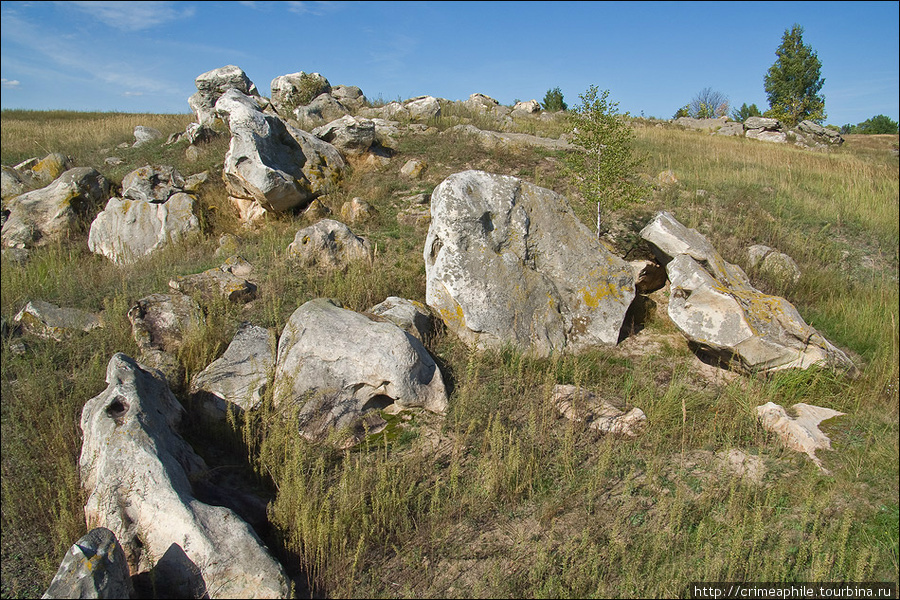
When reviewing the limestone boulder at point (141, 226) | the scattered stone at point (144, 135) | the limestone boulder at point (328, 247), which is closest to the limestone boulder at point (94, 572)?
the limestone boulder at point (328, 247)

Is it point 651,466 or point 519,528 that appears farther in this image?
point 651,466

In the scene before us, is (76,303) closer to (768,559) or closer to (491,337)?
(491,337)

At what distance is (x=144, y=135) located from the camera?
55.2 ft

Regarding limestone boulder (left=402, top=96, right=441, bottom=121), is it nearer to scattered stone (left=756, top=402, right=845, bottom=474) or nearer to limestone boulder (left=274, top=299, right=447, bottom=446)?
limestone boulder (left=274, top=299, right=447, bottom=446)

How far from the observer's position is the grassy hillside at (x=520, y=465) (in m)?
3.79

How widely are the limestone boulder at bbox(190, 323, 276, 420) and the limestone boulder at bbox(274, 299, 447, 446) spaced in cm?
22

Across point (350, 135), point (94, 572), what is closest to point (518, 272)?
point (94, 572)

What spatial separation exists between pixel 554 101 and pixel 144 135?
22.0 metres

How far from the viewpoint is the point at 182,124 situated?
19188mm

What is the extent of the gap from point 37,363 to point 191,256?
3.89 meters

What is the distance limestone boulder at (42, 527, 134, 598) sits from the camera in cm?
298

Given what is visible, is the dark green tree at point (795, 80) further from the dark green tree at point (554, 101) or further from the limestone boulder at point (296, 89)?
the limestone boulder at point (296, 89)

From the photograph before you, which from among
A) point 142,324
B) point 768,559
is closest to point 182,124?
point 142,324

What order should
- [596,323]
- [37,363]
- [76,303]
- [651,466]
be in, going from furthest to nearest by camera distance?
[76,303]
[596,323]
[37,363]
[651,466]
